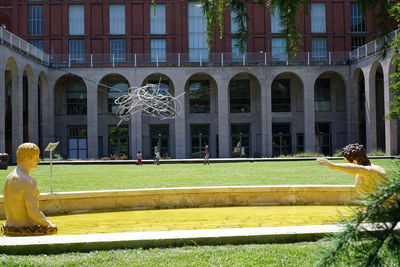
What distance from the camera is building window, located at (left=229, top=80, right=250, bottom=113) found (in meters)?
50.2

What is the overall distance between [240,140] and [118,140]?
13.2m

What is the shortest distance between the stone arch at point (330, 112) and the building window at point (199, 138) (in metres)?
12.1

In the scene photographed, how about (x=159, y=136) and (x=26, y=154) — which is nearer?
(x=26, y=154)

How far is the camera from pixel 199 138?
163 feet

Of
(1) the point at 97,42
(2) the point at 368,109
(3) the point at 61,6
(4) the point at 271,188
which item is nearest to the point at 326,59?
(2) the point at 368,109

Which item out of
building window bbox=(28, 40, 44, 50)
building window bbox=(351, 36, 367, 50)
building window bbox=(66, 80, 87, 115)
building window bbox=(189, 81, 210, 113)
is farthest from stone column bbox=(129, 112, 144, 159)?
building window bbox=(351, 36, 367, 50)

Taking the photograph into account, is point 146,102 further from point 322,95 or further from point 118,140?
point 322,95

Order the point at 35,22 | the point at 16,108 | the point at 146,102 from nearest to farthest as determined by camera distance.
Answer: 1. the point at 16,108
2. the point at 146,102
3. the point at 35,22

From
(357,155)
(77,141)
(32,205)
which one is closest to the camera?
(32,205)

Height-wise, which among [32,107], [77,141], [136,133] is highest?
[32,107]

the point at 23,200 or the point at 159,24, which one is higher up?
the point at 159,24

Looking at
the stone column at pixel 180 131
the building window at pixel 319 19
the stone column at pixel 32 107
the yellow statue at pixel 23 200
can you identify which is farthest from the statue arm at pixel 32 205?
the building window at pixel 319 19

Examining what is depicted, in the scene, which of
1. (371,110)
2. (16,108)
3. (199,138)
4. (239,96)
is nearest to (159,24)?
(239,96)

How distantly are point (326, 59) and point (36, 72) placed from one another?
2896 cm
